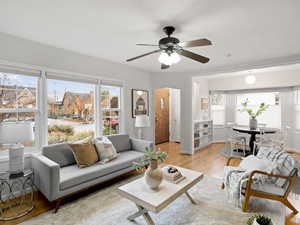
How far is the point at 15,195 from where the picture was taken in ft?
8.32

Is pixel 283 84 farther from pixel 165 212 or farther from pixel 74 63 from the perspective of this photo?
pixel 74 63

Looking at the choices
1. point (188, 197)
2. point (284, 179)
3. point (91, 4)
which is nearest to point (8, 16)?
point (91, 4)

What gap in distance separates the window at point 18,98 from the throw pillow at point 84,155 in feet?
2.74

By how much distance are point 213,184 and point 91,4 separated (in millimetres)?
3255

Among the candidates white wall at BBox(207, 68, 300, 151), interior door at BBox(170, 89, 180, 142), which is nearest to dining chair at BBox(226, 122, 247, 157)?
white wall at BBox(207, 68, 300, 151)

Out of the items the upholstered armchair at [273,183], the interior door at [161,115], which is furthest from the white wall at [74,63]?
the upholstered armchair at [273,183]

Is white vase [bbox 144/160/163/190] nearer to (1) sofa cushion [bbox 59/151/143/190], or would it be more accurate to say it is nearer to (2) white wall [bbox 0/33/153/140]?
(1) sofa cushion [bbox 59/151/143/190]

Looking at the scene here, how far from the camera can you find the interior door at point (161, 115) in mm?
6168

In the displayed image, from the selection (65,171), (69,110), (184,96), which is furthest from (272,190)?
(69,110)

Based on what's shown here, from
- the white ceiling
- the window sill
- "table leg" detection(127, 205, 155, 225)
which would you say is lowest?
"table leg" detection(127, 205, 155, 225)

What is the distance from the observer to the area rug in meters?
1.97

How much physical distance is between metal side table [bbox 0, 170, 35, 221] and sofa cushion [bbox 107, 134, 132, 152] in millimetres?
1527

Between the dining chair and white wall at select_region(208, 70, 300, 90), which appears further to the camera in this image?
white wall at select_region(208, 70, 300, 90)

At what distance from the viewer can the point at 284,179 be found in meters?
2.13
